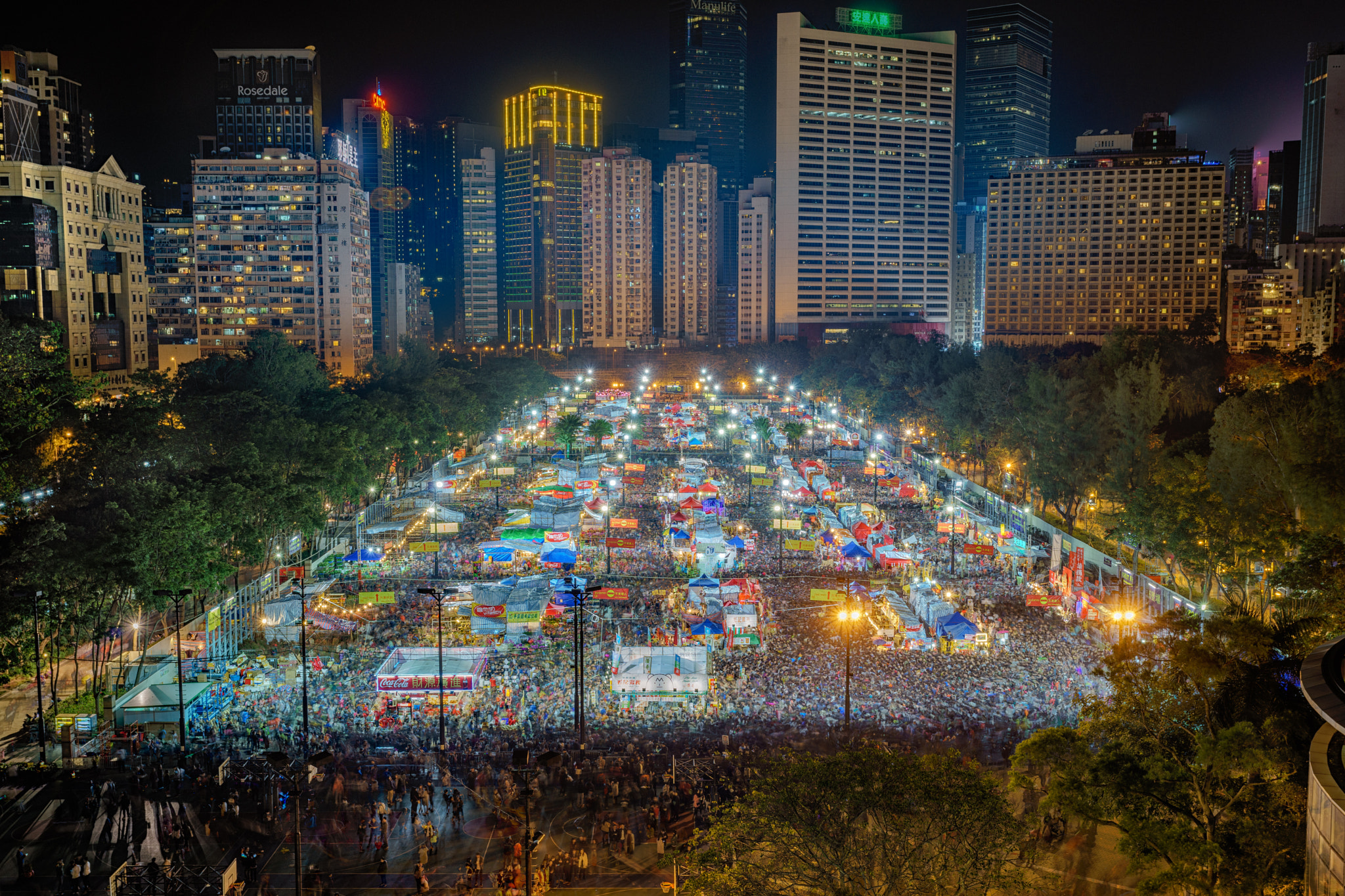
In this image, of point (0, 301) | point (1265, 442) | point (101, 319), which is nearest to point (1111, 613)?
point (1265, 442)

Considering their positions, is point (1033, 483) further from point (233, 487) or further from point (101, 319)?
point (101, 319)

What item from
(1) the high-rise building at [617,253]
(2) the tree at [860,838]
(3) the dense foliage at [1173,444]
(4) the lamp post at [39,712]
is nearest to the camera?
(2) the tree at [860,838]

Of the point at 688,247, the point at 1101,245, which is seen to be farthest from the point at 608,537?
the point at 688,247

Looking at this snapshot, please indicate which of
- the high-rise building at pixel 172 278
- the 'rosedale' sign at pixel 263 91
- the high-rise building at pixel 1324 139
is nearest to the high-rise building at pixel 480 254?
the high-rise building at pixel 172 278

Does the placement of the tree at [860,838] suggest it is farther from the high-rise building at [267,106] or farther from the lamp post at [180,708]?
the high-rise building at [267,106]

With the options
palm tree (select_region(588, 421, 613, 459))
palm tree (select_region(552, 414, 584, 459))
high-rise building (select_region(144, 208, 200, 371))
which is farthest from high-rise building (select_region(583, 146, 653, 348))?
palm tree (select_region(552, 414, 584, 459))

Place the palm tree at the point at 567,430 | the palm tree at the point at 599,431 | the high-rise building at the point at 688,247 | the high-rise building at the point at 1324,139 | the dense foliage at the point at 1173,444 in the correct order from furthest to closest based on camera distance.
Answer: the high-rise building at the point at 688,247
the high-rise building at the point at 1324,139
the palm tree at the point at 599,431
the palm tree at the point at 567,430
the dense foliage at the point at 1173,444

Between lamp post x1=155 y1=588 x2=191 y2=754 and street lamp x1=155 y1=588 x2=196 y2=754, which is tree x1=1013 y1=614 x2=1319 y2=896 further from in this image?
lamp post x1=155 y1=588 x2=191 y2=754
